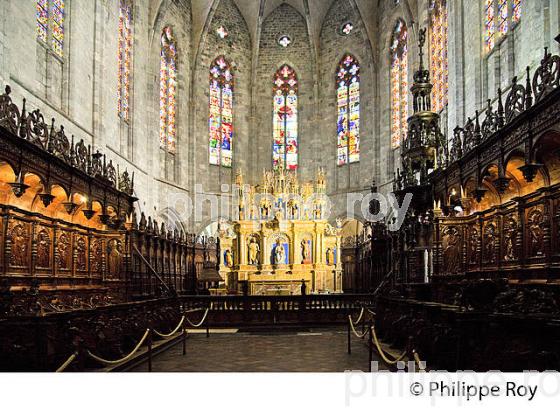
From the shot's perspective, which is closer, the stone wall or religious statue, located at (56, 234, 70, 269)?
religious statue, located at (56, 234, 70, 269)

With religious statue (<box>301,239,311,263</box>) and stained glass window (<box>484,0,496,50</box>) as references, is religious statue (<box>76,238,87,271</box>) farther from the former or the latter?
stained glass window (<box>484,0,496,50</box>)

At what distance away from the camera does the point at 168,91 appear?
31.1m

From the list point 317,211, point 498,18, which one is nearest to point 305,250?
point 317,211

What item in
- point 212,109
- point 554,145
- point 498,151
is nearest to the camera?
point 554,145

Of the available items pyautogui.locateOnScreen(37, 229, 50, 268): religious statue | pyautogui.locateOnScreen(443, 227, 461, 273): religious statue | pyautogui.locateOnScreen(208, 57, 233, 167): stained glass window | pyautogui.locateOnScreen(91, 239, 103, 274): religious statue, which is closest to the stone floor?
pyautogui.locateOnScreen(443, 227, 461, 273): religious statue

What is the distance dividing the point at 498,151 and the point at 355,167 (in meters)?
20.4

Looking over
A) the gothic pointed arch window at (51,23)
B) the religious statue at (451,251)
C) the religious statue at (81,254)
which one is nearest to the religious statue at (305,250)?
the religious statue at (451,251)

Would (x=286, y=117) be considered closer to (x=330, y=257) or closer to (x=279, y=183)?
(x=279, y=183)

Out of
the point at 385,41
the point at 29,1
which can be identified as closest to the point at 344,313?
the point at 29,1

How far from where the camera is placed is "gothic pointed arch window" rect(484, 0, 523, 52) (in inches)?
667

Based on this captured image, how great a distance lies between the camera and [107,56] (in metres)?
23.2

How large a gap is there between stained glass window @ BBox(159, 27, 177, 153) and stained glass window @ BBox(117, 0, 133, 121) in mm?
3617

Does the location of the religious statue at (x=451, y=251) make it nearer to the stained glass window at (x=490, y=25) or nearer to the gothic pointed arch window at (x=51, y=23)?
the stained glass window at (x=490, y=25)

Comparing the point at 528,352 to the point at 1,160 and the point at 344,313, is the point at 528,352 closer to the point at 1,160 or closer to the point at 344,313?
the point at 1,160
